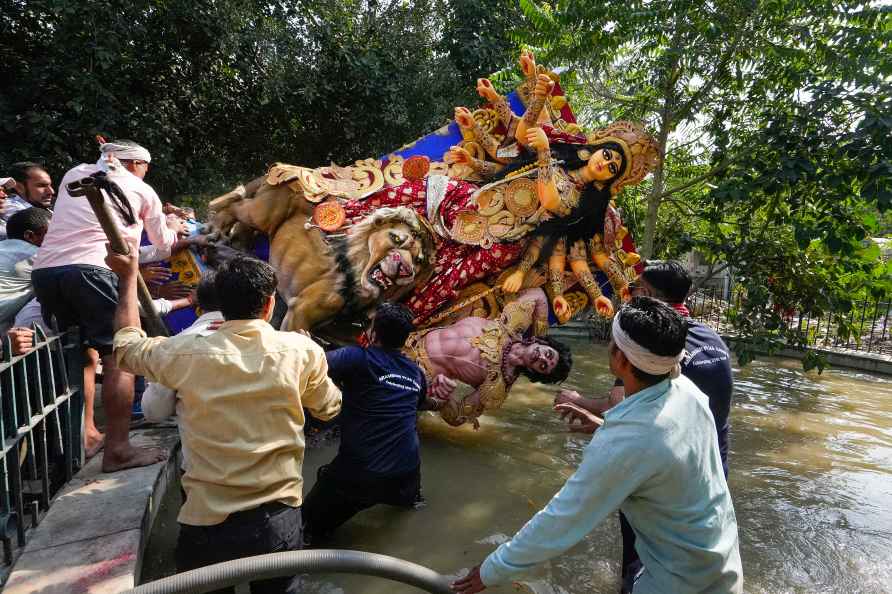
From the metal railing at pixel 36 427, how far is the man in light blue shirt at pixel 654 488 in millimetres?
2083

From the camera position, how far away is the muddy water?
324 centimetres

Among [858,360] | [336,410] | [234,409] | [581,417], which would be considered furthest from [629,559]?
[858,360]

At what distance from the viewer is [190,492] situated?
2.02 meters

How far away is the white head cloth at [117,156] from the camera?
330cm

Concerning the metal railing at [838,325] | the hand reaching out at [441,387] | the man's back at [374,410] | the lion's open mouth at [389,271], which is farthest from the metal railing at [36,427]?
the metal railing at [838,325]

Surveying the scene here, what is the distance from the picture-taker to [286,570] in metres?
1.69

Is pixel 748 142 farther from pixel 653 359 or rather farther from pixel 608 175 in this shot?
pixel 653 359

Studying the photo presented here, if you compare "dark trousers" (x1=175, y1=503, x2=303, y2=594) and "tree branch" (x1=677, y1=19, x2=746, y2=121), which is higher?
"tree branch" (x1=677, y1=19, x2=746, y2=121)

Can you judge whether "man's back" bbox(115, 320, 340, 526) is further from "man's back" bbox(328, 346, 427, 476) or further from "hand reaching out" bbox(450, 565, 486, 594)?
"man's back" bbox(328, 346, 427, 476)

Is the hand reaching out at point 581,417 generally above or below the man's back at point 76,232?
below

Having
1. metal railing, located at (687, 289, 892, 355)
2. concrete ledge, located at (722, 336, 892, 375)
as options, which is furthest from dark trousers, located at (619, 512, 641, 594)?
concrete ledge, located at (722, 336, 892, 375)

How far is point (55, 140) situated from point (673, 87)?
7431 millimetres

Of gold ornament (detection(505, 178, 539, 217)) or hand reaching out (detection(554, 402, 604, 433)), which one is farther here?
gold ornament (detection(505, 178, 539, 217))

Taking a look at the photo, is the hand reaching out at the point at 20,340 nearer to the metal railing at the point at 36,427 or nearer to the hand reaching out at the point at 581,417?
the metal railing at the point at 36,427
